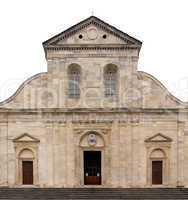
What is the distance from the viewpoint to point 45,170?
29.5 meters

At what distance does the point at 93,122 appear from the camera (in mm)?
29734

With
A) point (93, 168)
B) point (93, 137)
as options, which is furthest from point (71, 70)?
point (93, 168)

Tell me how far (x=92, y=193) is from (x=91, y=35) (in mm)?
10441

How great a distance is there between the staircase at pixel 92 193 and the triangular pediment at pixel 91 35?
9.62 meters

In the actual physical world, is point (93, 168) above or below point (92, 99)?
below

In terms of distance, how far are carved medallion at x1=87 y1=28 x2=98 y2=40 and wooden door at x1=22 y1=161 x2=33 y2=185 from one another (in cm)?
933

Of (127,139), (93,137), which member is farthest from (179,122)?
(93,137)

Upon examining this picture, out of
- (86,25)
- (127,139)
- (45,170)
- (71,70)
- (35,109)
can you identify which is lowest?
(45,170)

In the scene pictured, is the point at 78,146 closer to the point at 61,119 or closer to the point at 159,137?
the point at 61,119

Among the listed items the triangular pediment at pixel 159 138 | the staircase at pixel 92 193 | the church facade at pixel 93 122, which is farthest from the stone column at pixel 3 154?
the triangular pediment at pixel 159 138

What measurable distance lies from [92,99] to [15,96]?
17.1ft

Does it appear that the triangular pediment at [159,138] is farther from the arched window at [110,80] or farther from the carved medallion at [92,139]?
the arched window at [110,80]

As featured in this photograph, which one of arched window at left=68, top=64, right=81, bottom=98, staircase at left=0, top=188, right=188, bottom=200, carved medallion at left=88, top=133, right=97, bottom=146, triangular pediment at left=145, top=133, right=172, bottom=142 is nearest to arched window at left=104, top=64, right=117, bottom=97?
arched window at left=68, top=64, right=81, bottom=98

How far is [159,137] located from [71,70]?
295 inches
